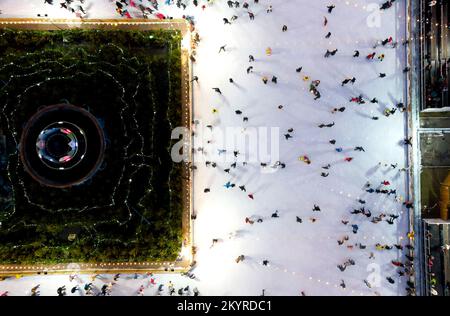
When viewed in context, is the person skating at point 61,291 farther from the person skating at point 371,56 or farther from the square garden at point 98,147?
the person skating at point 371,56

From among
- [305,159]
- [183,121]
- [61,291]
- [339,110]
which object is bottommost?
[61,291]

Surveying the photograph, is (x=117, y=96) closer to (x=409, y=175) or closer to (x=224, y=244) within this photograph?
(x=224, y=244)

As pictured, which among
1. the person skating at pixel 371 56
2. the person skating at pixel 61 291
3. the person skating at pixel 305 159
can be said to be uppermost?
the person skating at pixel 371 56

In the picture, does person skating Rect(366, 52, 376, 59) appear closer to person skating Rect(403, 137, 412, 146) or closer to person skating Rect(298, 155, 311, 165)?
person skating Rect(403, 137, 412, 146)

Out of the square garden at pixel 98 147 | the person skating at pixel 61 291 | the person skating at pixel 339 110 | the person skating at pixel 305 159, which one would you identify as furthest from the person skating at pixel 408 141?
the person skating at pixel 61 291

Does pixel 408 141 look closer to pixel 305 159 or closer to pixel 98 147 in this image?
pixel 305 159

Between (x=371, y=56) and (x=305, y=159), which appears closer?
(x=371, y=56)

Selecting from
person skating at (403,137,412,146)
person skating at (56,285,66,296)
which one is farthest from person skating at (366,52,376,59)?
person skating at (56,285,66,296)

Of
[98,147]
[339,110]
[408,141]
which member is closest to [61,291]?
[98,147]
